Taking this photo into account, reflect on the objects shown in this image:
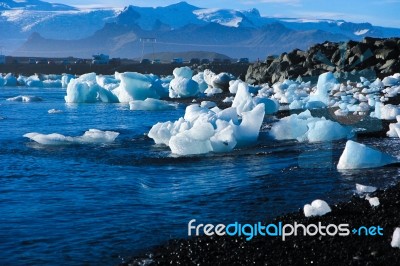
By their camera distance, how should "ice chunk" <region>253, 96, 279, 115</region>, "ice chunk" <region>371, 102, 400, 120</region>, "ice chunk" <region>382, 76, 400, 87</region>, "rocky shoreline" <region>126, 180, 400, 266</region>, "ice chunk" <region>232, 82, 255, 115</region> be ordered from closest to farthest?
"rocky shoreline" <region>126, 180, 400, 266</region> < "ice chunk" <region>371, 102, 400, 120</region> < "ice chunk" <region>232, 82, 255, 115</region> < "ice chunk" <region>253, 96, 279, 115</region> < "ice chunk" <region>382, 76, 400, 87</region>

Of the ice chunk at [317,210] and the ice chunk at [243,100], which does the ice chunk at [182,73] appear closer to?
the ice chunk at [243,100]

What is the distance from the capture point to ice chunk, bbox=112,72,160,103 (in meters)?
24.1

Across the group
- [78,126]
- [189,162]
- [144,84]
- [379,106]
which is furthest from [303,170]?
[144,84]

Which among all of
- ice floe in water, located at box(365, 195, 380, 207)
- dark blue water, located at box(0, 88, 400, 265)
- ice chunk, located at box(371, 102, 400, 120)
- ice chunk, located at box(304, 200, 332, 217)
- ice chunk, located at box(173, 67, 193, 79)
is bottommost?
dark blue water, located at box(0, 88, 400, 265)

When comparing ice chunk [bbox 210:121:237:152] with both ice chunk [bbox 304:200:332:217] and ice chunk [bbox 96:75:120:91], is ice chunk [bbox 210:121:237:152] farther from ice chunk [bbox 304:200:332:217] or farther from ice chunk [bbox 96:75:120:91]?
ice chunk [bbox 96:75:120:91]

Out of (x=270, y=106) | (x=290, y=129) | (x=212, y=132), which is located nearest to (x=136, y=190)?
(x=212, y=132)

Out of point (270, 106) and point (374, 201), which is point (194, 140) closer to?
point (374, 201)

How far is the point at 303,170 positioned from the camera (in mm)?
8570

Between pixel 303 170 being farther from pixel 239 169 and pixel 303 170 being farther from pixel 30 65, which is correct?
pixel 30 65

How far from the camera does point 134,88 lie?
24.8 metres

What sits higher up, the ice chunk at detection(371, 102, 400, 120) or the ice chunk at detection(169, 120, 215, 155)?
the ice chunk at detection(371, 102, 400, 120)

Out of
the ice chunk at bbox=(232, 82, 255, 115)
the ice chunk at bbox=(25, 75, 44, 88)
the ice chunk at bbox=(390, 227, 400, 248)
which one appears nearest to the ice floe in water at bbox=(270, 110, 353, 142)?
the ice chunk at bbox=(232, 82, 255, 115)

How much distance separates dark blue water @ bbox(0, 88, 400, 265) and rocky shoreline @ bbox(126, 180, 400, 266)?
46 centimetres

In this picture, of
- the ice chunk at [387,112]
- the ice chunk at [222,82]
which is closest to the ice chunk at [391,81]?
the ice chunk at [387,112]
